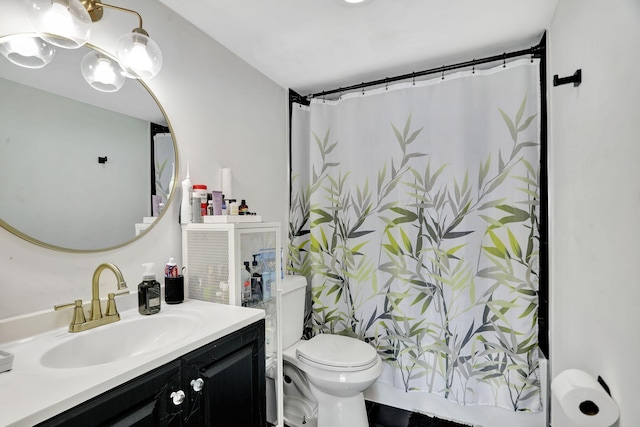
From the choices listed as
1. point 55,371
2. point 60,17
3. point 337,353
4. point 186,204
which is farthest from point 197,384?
point 60,17

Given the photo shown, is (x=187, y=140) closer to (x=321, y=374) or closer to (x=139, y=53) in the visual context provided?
(x=139, y=53)

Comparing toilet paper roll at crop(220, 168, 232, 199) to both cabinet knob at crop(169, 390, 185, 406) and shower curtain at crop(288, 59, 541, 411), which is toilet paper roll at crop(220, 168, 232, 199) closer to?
shower curtain at crop(288, 59, 541, 411)

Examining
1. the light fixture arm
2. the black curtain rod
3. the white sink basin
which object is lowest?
the white sink basin

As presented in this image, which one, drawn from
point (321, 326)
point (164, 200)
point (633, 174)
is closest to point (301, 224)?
point (321, 326)

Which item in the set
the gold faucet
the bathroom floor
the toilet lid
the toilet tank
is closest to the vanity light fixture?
the gold faucet

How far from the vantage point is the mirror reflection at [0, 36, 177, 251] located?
3.24 feet

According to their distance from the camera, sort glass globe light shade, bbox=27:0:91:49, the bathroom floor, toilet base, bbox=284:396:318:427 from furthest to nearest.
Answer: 1. the bathroom floor
2. toilet base, bbox=284:396:318:427
3. glass globe light shade, bbox=27:0:91:49

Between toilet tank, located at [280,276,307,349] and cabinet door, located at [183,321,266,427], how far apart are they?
2.04 ft

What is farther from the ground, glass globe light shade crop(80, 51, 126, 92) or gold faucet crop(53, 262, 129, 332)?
glass globe light shade crop(80, 51, 126, 92)

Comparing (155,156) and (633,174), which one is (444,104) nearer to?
(633,174)

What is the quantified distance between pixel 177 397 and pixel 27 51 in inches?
45.8

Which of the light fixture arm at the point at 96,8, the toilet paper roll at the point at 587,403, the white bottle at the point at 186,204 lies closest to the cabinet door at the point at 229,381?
the white bottle at the point at 186,204

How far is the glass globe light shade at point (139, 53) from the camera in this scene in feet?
3.73

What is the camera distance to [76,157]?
1123mm
